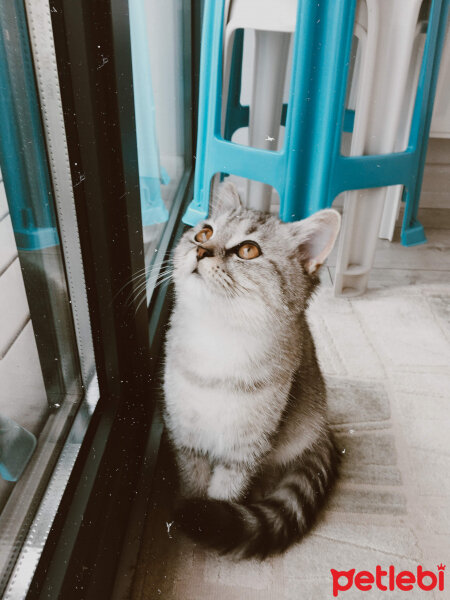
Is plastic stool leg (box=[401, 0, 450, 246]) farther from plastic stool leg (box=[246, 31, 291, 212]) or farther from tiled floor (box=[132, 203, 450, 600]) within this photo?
plastic stool leg (box=[246, 31, 291, 212])

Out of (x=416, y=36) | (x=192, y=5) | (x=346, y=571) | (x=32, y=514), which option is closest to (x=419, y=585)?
(x=346, y=571)

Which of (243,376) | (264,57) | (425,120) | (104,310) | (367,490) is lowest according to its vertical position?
(367,490)

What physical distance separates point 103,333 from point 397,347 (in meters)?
0.97

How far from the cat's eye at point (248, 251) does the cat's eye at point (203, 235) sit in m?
0.09

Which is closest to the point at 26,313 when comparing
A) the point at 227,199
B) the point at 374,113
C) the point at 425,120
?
the point at 227,199

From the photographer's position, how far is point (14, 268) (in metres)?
0.73

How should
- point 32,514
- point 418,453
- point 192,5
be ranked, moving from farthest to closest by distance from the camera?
1. point 192,5
2. point 418,453
3. point 32,514

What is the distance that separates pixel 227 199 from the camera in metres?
1.05

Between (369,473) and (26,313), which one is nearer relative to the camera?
(26,313)

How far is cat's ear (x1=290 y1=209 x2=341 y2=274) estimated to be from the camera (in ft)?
2.73

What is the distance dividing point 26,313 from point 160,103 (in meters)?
1.22

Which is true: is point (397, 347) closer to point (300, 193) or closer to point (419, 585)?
point (300, 193)

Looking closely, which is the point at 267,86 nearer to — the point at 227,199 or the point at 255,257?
the point at 227,199

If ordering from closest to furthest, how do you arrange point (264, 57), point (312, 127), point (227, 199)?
point (227, 199)
point (312, 127)
point (264, 57)
